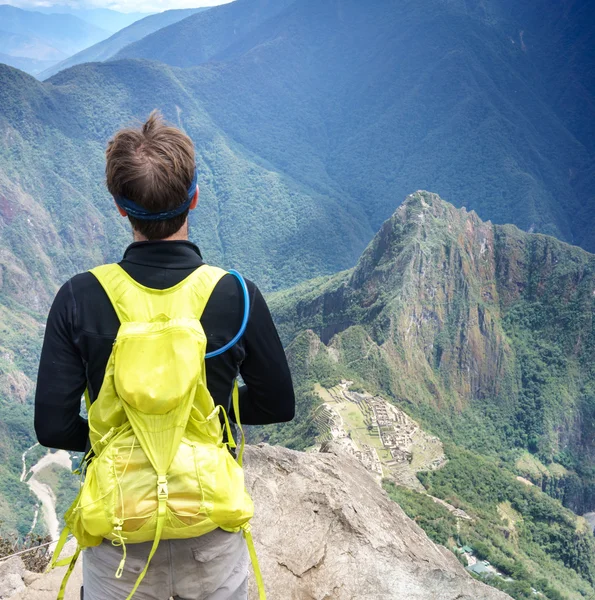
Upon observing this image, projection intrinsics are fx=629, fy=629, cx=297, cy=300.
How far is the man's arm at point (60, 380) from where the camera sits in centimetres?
240

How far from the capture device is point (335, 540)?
5.47 metres

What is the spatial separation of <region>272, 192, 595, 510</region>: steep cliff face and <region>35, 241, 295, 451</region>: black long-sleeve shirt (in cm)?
4237

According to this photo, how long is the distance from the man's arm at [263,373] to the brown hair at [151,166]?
0.51 m

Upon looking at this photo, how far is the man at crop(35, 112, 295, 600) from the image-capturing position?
7.82 feet

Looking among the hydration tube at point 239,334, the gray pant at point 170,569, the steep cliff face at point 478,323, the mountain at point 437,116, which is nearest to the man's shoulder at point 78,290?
the hydration tube at point 239,334

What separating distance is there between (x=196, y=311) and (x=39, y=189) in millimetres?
116210

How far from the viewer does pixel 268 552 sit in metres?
5.20

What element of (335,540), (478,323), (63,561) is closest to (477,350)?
(478,323)

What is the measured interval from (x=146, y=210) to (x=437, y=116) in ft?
594

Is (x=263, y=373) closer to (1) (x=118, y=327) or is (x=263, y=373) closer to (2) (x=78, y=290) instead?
(1) (x=118, y=327)

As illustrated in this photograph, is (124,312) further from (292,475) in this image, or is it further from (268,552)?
(292,475)

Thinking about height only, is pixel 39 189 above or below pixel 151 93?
below

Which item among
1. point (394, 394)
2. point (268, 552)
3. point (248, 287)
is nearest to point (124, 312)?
point (248, 287)

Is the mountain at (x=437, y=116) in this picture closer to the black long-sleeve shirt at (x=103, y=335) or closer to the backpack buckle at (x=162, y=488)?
the black long-sleeve shirt at (x=103, y=335)
